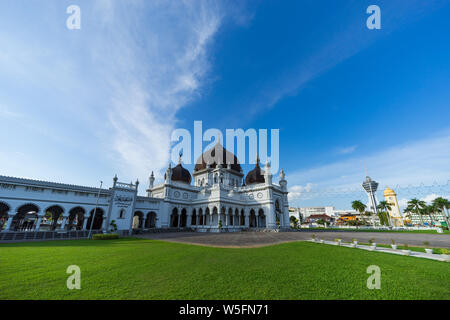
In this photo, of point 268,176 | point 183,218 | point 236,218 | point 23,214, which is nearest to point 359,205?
point 268,176

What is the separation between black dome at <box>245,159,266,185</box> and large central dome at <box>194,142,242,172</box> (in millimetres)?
4507

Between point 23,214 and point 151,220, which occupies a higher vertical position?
point 23,214

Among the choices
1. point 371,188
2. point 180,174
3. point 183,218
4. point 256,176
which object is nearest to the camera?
point 183,218

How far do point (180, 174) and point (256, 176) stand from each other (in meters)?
19.7

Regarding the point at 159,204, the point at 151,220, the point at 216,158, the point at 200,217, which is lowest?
the point at 151,220

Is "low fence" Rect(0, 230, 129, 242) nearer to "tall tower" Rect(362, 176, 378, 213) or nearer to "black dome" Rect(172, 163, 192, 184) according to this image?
"black dome" Rect(172, 163, 192, 184)

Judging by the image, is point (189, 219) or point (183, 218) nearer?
point (189, 219)

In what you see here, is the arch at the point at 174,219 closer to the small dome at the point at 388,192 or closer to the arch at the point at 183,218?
the arch at the point at 183,218

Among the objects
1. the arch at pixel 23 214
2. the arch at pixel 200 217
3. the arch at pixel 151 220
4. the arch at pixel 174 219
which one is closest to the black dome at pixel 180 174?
the arch at pixel 174 219

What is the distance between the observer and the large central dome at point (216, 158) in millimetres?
48094

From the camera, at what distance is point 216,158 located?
48.2m

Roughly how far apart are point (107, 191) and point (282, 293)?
28677 millimetres

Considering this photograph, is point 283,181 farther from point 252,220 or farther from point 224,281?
point 224,281

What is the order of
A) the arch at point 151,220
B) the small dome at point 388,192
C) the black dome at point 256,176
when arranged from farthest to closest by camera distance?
1. the small dome at point 388,192
2. the black dome at point 256,176
3. the arch at point 151,220
